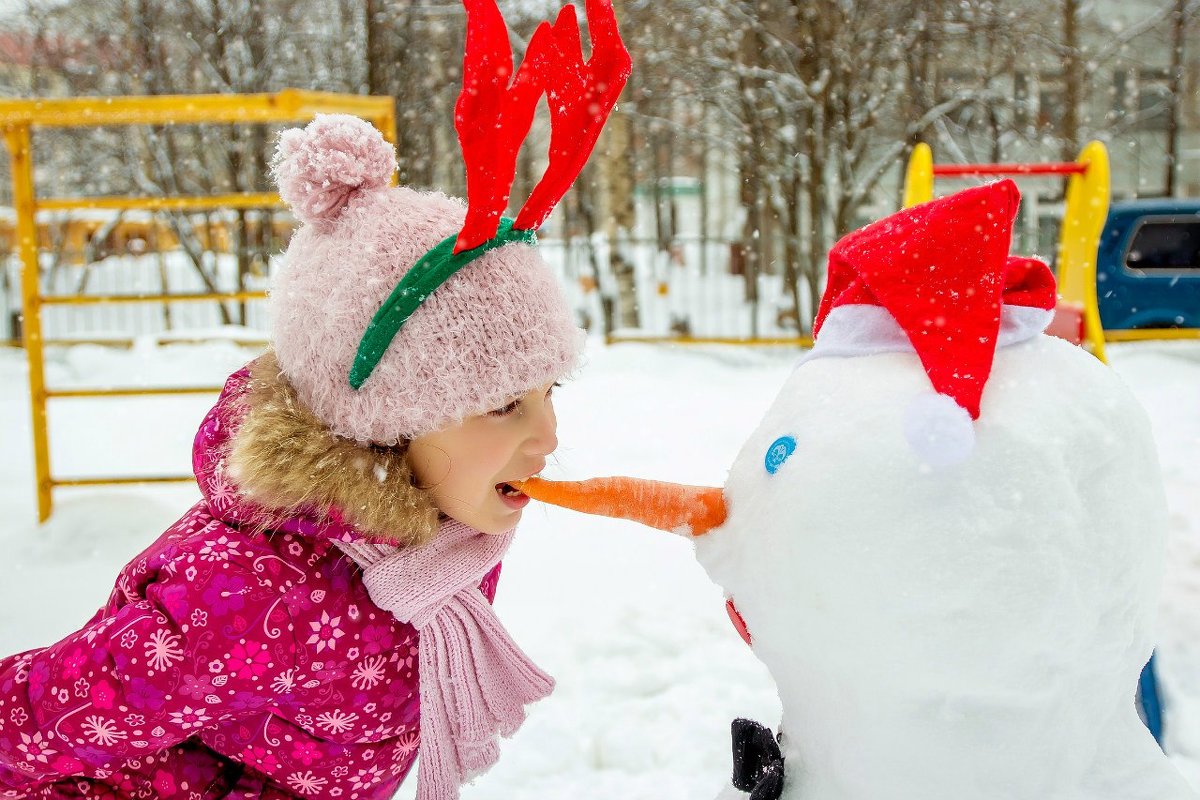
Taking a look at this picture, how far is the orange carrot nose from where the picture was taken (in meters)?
1.35

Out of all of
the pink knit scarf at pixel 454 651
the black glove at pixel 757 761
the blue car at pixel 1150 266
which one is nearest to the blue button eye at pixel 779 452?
the black glove at pixel 757 761

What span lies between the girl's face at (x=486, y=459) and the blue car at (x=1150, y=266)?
8757 mm

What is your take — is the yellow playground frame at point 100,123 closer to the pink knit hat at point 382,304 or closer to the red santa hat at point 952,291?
the pink knit hat at point 382,304

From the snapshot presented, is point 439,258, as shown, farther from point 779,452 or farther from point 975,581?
point 975,581

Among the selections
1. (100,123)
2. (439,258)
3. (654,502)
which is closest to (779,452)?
(654,502)

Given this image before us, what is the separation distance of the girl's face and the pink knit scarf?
0.29 feet

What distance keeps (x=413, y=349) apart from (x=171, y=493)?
10.9 feet

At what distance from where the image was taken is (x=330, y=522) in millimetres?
1544

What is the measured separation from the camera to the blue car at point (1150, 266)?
8.74 metres

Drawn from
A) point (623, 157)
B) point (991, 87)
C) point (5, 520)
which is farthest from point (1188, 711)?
point (991, 87)

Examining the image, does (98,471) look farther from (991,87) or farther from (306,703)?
(991,87)

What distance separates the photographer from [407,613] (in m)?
1.59

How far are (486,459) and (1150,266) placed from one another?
9317mm

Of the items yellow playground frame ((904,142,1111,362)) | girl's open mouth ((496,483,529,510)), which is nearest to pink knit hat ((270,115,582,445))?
girl's open mouth ((496,483,529,510))
